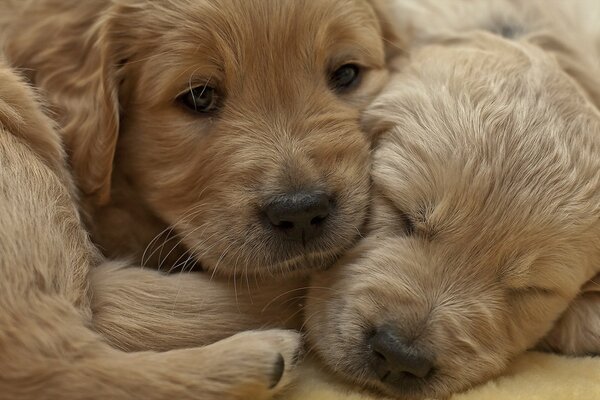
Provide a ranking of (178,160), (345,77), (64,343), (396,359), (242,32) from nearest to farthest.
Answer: (64,343) → (396,359) → (242,32) → (178,160) → (345,77)

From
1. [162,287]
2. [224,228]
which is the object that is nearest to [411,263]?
[224,228]

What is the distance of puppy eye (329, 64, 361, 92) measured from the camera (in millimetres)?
2514

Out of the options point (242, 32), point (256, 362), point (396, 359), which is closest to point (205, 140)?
point (242, 32)

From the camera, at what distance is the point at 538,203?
85.5 inches

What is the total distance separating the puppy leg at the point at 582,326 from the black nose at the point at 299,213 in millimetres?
787

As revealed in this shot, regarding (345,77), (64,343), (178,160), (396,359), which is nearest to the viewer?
(64,343)

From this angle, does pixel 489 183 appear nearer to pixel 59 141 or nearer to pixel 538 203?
pixel 538 203

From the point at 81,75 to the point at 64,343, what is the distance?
88 cm

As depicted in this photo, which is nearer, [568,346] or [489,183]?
[489,183]

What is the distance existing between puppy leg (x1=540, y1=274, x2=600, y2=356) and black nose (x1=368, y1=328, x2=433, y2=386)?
1.84 feet

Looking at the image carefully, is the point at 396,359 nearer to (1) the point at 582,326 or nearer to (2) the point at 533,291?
(2) the point at 533,291

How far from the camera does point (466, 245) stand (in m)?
2.17

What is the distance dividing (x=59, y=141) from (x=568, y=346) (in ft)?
5.26

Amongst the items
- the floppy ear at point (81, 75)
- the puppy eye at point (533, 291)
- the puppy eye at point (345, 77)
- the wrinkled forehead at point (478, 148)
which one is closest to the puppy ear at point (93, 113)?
the floppy ear at point (81, 75)
